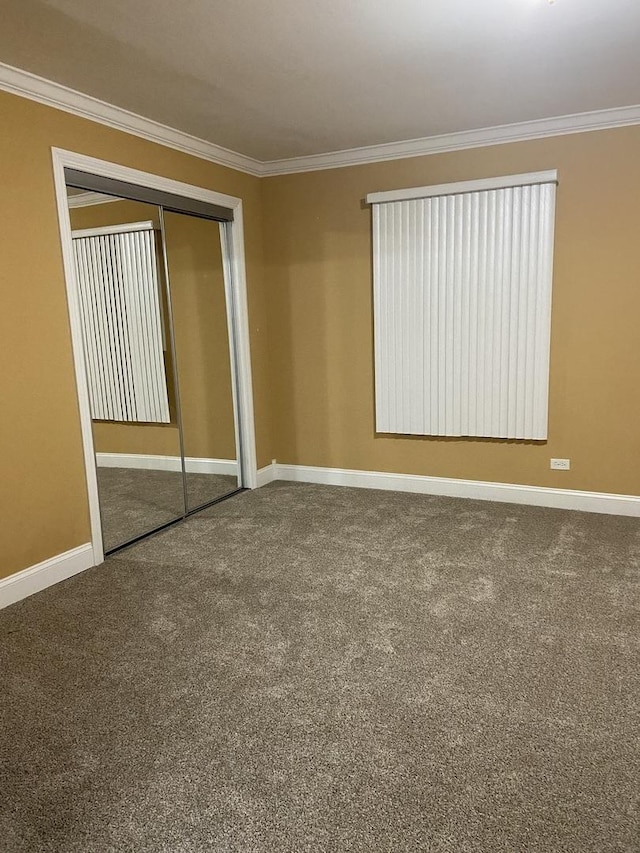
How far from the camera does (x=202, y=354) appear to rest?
453 cm

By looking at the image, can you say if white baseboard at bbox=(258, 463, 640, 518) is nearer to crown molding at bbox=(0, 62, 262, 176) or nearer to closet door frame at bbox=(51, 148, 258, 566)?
closet door frame at bbox=(51, 148, 258, 566)

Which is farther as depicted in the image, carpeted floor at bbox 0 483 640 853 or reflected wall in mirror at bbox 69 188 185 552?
reflected wall in mirror at bbox 69 188 185 552

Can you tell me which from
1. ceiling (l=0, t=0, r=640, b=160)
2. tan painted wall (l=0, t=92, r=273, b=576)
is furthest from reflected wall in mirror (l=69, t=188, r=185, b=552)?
ceiling (l=0, t=0, r=640, b=160)

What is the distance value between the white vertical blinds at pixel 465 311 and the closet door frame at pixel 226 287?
108 cm

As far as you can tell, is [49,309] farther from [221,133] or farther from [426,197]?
[426,197]

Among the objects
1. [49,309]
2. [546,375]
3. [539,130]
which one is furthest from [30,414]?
[539,130]

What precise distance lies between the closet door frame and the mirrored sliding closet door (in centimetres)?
8

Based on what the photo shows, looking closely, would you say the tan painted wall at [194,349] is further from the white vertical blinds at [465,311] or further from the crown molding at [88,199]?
the white vertical blinds at [465,311]

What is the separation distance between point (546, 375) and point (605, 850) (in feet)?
10.2

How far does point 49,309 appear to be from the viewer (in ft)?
10.5

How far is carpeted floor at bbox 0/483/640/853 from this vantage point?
1.69m

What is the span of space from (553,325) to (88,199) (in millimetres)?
3100

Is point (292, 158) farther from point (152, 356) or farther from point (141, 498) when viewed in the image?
point (141, 498)

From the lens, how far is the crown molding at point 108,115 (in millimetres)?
2893
